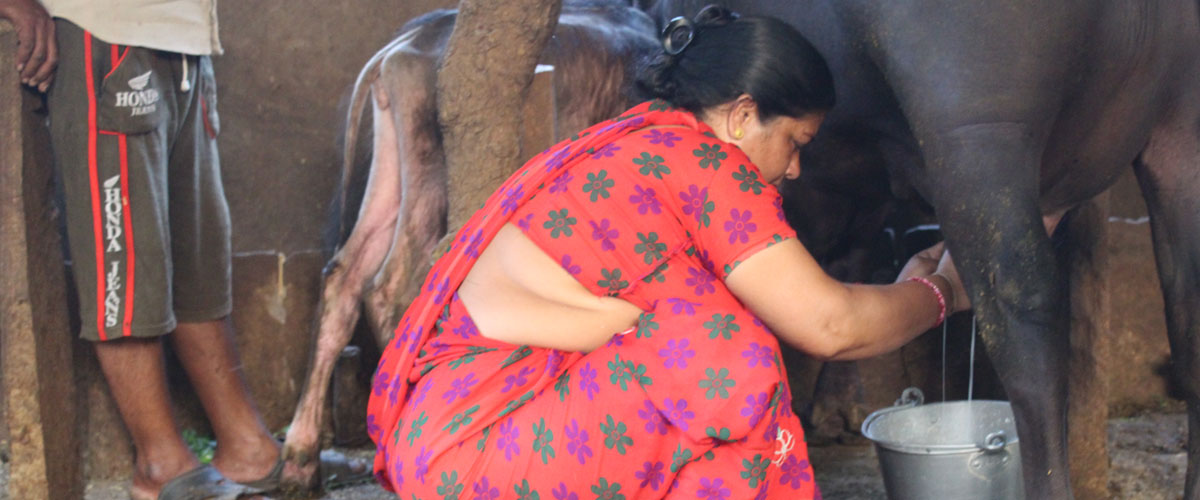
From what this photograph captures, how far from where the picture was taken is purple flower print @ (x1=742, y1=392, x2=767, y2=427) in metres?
2.08

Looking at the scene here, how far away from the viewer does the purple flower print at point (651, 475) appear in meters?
2.14

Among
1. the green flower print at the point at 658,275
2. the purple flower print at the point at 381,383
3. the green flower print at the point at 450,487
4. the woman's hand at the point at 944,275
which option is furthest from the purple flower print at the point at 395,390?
the woman's hand at the point at 944,275

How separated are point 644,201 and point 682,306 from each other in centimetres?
20

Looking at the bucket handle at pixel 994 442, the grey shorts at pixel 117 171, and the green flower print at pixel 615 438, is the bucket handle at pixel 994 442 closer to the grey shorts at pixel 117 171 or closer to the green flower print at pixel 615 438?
the green flower print at pixel 615 438

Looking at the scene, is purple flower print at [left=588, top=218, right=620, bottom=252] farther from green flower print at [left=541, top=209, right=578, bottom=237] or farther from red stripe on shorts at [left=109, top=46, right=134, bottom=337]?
red stripe on shorts at [left=109, top=46, right=134, bottom=337]

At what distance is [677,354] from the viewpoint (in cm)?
211

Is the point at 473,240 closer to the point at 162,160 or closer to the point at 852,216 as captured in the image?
the point at 162,160

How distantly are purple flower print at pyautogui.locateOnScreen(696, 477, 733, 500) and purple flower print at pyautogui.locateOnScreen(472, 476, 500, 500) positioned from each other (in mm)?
369

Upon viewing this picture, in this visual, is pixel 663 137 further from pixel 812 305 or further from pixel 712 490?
pixel 712 490

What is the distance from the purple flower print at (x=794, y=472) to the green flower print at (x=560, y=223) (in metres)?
0.60

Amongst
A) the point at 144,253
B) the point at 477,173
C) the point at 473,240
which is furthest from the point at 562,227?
the point at 144,253

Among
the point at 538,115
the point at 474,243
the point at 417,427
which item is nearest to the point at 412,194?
the point at 538,115

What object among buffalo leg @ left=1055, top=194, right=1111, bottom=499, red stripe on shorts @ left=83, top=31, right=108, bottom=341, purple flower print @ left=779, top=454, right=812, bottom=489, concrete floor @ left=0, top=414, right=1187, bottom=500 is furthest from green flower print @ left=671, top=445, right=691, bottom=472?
red stripe on shorts @ left=83, top=31, right=108, bottom=341

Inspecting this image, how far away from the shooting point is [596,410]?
2.14 metres
